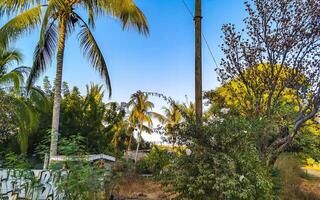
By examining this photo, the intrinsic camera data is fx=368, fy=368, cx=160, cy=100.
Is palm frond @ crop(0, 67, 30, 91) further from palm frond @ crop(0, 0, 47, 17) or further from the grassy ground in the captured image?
the grassy ground

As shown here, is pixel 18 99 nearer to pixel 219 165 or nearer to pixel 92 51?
pixel 92 51

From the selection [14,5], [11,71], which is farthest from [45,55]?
[11,71]

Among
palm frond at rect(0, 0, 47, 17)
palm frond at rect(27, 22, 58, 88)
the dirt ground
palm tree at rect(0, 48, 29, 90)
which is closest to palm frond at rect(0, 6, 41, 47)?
palm frond at rect(0, 0, 47, 17)

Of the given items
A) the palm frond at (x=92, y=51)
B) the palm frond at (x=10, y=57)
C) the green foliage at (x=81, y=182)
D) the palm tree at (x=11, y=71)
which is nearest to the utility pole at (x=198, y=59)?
the green foliage at (x=81, y=182)

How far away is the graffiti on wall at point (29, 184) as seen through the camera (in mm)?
8080

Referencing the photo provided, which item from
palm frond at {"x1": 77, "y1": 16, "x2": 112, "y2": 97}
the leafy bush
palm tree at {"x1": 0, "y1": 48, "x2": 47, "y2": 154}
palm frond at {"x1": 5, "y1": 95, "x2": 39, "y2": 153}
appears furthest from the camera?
palm frond at {"x1": 5, "y1": 95, "x2": 39, "y2": 153}

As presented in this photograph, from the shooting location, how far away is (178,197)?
329 inches

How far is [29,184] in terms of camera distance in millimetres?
8430

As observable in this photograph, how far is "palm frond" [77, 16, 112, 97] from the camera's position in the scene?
1362cm

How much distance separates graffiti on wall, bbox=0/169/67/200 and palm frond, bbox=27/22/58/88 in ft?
14.8

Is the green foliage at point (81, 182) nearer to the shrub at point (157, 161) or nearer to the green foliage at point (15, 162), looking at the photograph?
the green foliage at point (15, 162)

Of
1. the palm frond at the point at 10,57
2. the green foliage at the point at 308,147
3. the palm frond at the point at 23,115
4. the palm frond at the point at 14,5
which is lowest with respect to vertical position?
the green foliage at the point at 308,147

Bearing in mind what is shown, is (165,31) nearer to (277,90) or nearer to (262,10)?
(262,10)

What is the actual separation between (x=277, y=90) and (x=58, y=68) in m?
7.90
